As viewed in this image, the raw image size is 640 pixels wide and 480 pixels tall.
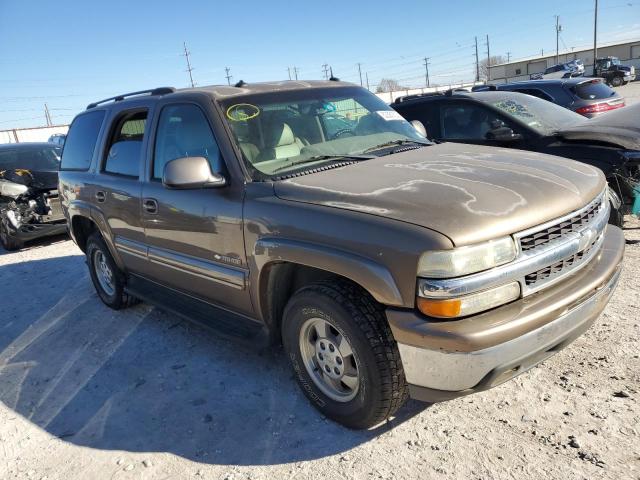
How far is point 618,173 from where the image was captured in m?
4.87

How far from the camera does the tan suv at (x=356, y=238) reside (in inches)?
88.7

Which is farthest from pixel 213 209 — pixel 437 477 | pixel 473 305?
pixel 437 477

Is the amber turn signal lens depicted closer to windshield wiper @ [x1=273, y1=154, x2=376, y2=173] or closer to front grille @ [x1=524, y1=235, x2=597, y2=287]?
front grille @ [x1=524, y1=235, x2=597, y2=287]

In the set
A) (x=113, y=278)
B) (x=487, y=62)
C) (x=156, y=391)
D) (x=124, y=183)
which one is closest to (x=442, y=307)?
(x=156, y=391)

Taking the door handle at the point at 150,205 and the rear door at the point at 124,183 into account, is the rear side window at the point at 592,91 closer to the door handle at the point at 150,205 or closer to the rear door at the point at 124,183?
the rear door at the point at 124,183

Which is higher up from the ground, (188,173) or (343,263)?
(188,173)

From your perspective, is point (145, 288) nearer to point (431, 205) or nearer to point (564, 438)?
point (431, 205)

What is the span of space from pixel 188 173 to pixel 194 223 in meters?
0.52

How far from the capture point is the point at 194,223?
3.41 meters

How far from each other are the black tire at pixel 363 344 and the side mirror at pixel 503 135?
12.6 feet

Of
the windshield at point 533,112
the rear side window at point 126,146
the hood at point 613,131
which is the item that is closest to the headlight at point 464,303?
the rear side window at point 126,146

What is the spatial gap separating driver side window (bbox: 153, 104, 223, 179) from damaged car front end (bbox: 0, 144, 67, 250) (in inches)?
216

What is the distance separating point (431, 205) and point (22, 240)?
7.93m

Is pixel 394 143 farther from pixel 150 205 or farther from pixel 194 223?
pixel 150 205
